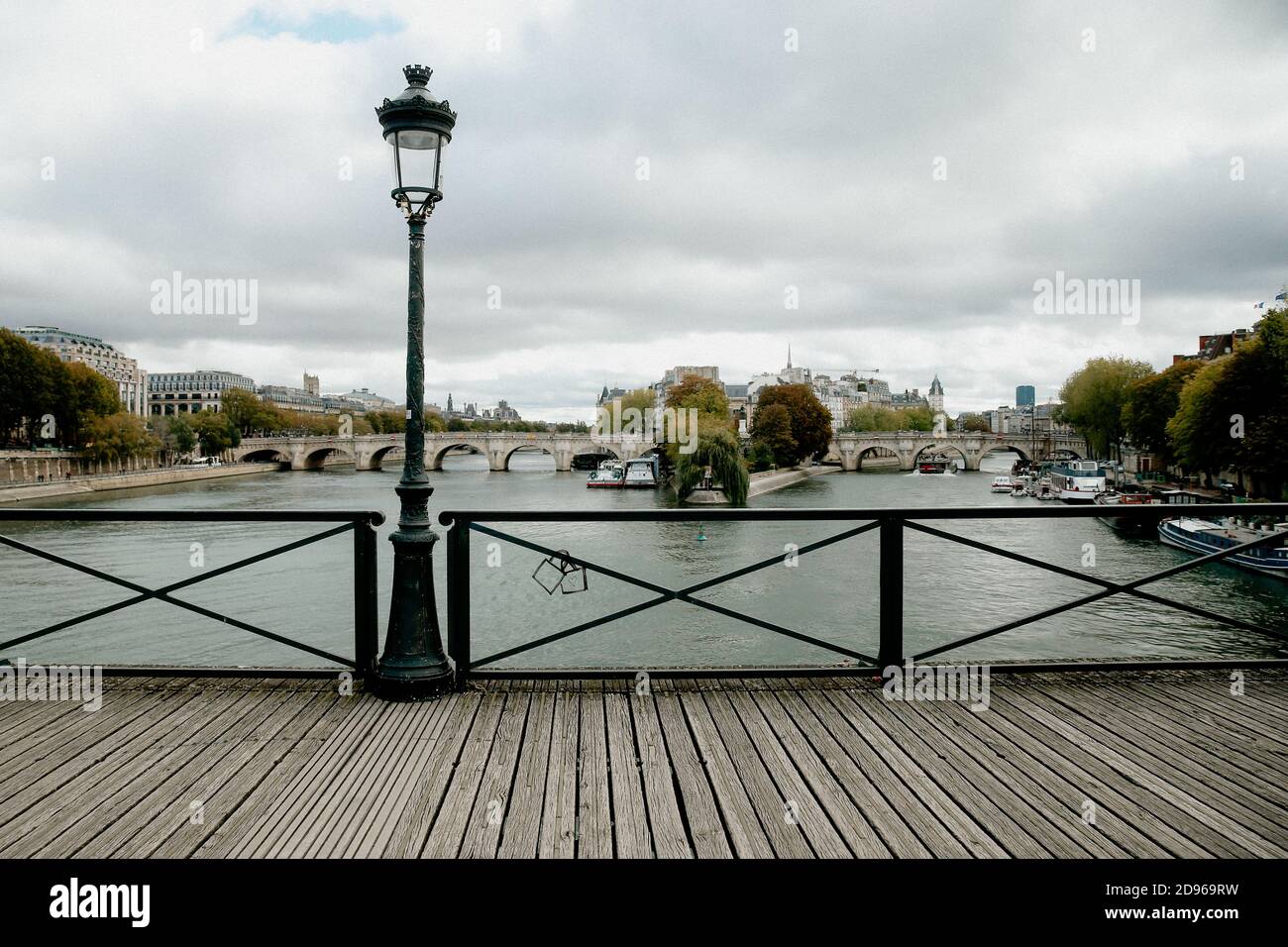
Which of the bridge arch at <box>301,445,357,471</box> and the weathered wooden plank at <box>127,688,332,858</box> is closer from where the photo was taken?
the weathered wooden plank at <box>127,688,332,858</box>

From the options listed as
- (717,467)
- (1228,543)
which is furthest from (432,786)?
(717,467)

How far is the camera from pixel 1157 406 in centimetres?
5453

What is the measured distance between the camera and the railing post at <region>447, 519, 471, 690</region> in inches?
185

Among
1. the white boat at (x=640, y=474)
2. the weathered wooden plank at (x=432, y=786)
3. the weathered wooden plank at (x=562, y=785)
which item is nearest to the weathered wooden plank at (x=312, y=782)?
the weathered wooden plank at (x=432, y=786)

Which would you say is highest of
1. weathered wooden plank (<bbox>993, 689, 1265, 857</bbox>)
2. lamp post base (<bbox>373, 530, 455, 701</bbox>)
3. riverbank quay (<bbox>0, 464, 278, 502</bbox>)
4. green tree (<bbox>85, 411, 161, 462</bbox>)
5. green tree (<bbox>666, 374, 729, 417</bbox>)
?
green tree (<bbox>666, 374, 729, 417</bbox>)

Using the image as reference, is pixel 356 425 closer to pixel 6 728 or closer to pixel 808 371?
pixel 808 371

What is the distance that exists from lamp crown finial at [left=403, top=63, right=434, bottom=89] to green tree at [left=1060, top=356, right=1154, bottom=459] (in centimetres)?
7023

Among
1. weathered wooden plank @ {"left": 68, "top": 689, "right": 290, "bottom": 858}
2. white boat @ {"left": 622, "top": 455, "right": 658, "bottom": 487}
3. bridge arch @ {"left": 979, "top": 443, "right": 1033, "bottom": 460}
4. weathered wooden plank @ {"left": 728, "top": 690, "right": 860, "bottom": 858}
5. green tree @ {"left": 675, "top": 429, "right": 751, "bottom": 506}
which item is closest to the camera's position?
weathered wooden plank @ {"left": 728, "top": 690, "right": 860, "bottom": 858}

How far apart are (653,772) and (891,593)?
1896 mm

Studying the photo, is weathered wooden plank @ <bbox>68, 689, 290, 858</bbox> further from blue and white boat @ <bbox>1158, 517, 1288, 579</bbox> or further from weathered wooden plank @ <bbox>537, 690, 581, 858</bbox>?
blue and white boat @ <bbox>1158, 517, 1288, 579</bbox>

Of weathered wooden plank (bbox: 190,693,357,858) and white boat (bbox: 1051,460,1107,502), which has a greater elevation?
weathered wooden plank (bbox: 190,693,357,858)

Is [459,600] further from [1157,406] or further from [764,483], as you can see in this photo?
[1157,406]

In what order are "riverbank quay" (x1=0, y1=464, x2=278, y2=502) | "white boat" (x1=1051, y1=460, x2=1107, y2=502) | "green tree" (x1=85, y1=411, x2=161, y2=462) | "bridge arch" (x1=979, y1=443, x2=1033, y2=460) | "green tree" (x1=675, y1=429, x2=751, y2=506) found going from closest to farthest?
"green tree" (x1=675, y1=429, x2=751, y2=506) < "white boat" (x1=1051, y1=460, x2=1107, y2=502) < "riverbank quay" (x1=0, y1=464, x2=278, y2=502) < "green tree" (x1=85, y1=411, x2=161, y2=462) < "bridge arch" (x1=979, y1=443, x2=1033, y2=460)

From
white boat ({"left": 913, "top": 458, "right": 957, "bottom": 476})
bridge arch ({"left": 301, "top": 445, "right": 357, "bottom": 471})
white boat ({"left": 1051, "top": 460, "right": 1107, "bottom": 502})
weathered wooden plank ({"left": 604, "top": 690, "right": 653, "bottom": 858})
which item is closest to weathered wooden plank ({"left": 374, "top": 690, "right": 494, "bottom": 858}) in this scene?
weathered wooden plank ({"left": 604, "top": 690, "right": 653, "bottom": 858})
